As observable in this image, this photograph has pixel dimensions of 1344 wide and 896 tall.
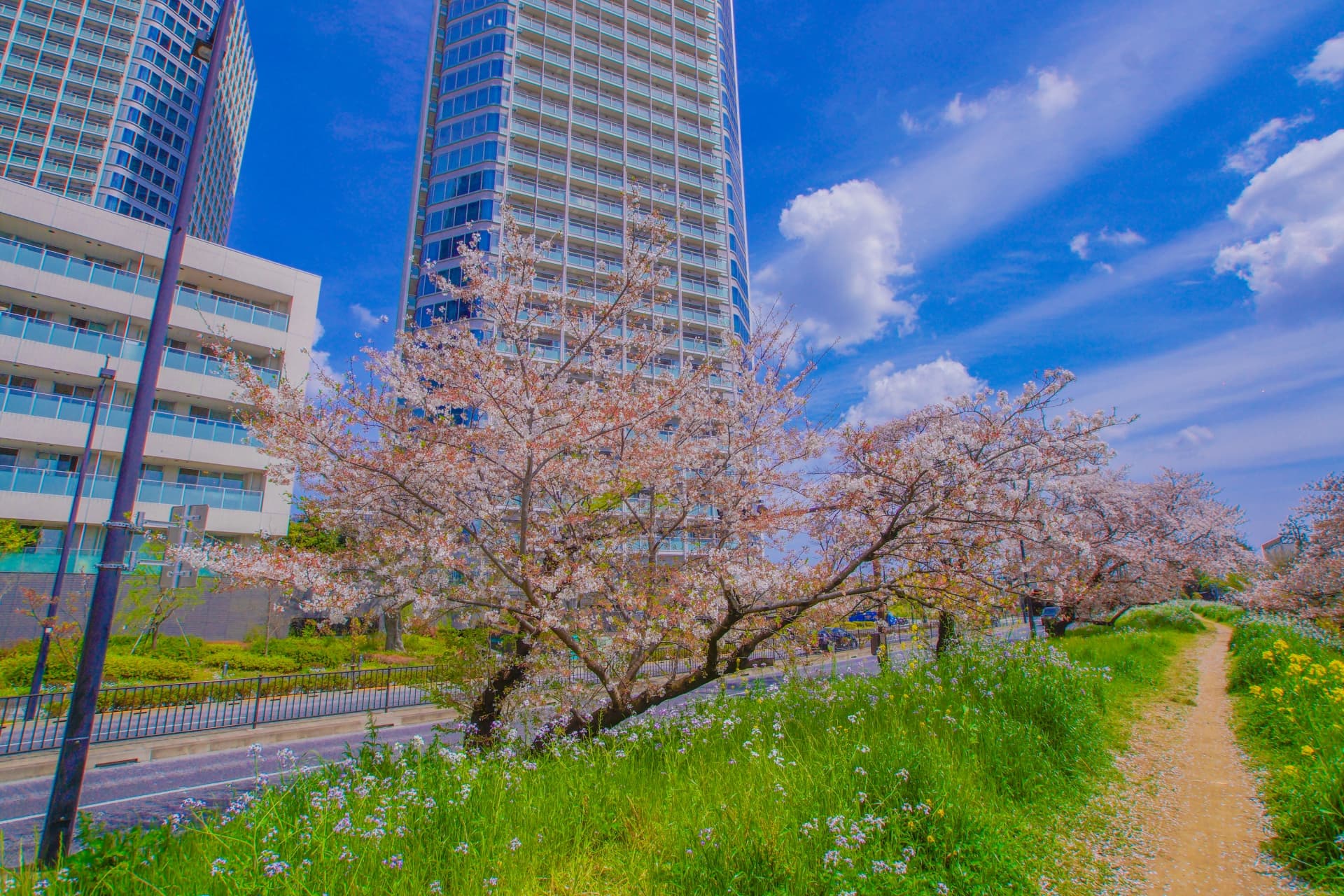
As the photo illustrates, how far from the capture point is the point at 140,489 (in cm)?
2352

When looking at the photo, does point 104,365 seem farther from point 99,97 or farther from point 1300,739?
point 99,97

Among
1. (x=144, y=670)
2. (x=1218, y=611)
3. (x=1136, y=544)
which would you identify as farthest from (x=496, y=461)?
(x=1218, y=611)

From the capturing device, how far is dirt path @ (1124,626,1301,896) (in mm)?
4758

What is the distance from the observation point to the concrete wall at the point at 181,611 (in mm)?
19984

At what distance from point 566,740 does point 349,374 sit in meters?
4.81

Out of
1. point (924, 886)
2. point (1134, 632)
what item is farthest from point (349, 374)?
point (1134, 632)

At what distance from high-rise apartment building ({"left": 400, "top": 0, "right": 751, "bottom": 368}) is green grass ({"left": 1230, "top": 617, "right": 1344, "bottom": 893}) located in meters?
36.6

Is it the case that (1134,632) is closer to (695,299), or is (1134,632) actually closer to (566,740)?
(566,740)

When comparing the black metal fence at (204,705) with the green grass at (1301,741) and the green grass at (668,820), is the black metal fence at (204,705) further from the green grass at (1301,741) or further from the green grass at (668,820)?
the green grass at (1301,741)

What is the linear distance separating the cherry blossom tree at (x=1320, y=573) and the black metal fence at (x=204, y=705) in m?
21.6

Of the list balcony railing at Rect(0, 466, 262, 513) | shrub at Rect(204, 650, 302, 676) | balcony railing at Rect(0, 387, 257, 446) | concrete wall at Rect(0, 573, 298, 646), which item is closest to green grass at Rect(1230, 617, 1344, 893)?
concrete wall at Rect(0, 573, 298, 646)

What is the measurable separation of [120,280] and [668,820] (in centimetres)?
3259

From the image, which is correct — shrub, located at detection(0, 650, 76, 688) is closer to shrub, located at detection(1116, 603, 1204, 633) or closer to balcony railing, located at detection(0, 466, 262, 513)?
balcony railing, located at detection(0, 466, 262, 513)

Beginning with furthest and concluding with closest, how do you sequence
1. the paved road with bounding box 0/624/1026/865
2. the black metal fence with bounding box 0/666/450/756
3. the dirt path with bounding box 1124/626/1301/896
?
1. the black metal fence with bounding box 0/666/450/756
2. the paved road with bounding box 0/624/1026/865
3. the dirt path with bounding box 1124/626/1301/896
